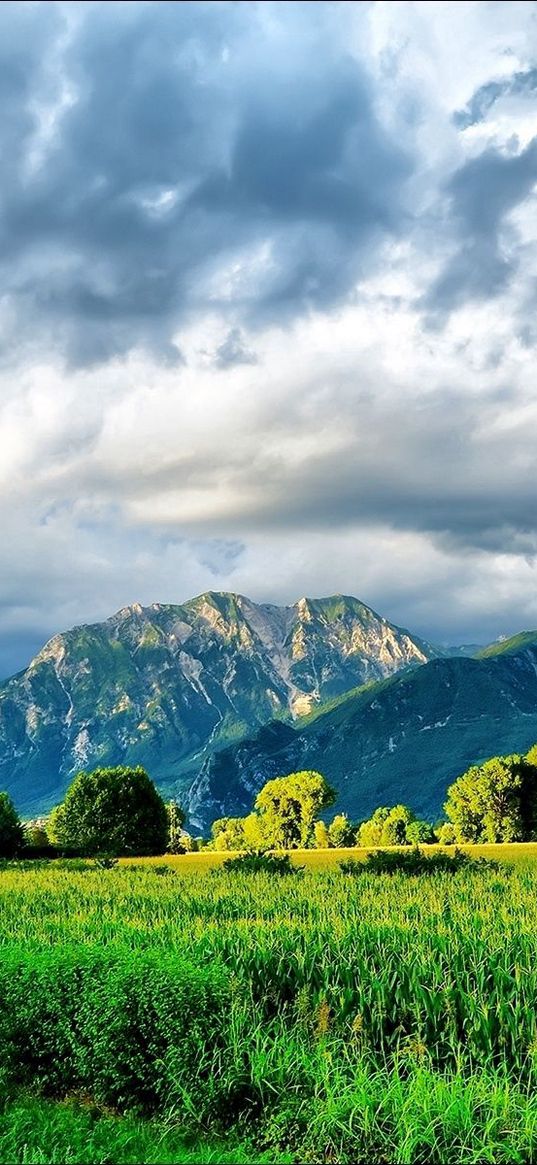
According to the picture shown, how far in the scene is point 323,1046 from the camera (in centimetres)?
1234

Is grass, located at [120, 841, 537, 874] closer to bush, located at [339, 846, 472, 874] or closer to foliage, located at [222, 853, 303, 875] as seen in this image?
foliage, located at [222, 853, 303, 875]

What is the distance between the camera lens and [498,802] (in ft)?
415

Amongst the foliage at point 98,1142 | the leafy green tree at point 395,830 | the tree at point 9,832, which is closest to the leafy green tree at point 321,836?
the leafy green tree at point 395,830

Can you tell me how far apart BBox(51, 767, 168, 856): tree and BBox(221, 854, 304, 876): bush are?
68411 mm

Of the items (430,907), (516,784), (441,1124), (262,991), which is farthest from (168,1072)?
(516,784)

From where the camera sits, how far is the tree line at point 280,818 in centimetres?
10638

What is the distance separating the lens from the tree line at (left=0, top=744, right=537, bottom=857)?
4188 inches

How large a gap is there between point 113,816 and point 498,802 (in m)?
54.1

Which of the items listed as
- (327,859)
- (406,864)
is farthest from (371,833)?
(406,864)

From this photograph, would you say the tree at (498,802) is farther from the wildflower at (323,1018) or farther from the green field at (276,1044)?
the wildflower at (323,1018)

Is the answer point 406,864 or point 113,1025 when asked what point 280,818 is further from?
point 113,1025

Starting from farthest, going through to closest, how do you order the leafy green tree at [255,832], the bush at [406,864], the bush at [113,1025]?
the leafy green tree at [255,832], the bush at [406,864], the bush at [113,1025]

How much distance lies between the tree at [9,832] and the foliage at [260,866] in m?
56.7

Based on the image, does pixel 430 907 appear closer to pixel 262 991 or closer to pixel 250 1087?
pixel 262 991
